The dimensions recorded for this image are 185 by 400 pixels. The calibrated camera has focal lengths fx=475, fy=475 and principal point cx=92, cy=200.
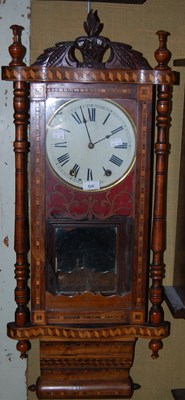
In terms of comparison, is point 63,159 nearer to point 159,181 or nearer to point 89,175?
point 89,175

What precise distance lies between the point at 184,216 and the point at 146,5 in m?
0.65

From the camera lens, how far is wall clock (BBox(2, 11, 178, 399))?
4.22 ft

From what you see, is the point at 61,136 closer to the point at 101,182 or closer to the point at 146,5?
the point at 101,182

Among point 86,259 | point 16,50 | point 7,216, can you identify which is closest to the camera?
point 16,50

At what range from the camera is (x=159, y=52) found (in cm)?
128

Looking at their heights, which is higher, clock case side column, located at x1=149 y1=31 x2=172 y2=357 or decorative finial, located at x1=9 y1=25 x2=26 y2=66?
decorative finial, located at x1=9 y1=25 x2=26 y2=66

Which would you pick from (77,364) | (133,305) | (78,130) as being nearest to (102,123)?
(78,130)

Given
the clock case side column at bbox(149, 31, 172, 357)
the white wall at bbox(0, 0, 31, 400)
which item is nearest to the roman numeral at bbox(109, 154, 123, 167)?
the clock case side column at bbox(149, 31, 172, 357)

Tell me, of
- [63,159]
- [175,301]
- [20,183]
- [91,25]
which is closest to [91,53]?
[91,25]

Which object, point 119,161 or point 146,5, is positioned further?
point 146,5

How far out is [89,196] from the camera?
134 cm

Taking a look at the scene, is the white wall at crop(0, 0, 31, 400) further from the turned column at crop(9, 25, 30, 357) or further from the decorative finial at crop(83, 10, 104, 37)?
the decorative finial at crop(83, 10, 104, 37)

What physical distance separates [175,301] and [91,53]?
0.77 meters

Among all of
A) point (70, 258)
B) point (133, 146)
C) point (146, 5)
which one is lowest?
point (70, 258)
